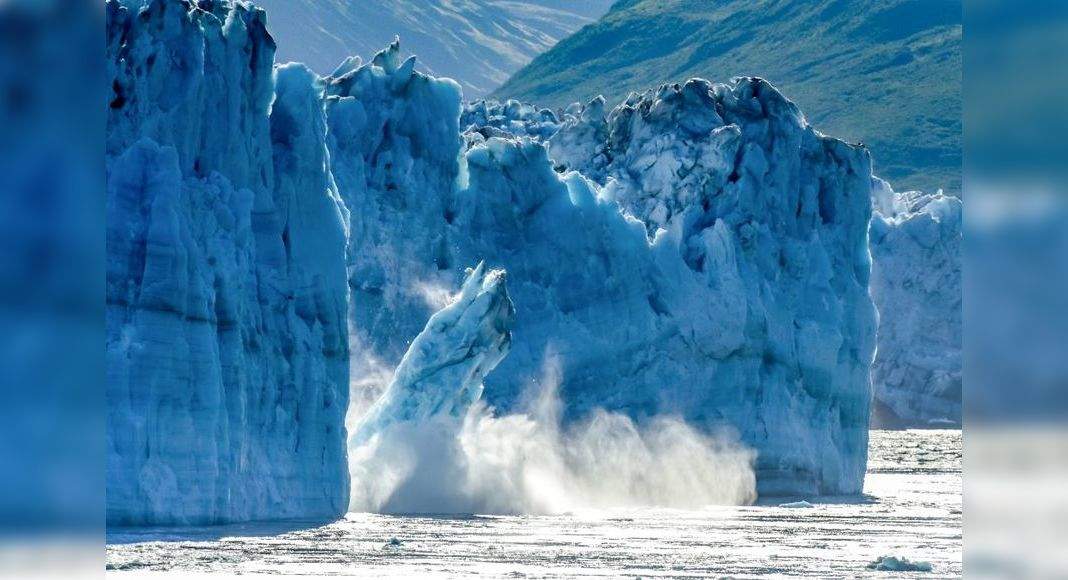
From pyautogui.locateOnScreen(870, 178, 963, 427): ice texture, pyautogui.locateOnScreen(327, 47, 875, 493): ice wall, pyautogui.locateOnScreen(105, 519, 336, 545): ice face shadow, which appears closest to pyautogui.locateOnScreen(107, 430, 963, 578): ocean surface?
pyautogui.locateOnScreen(105, 519, 336, 545): ice face shadow

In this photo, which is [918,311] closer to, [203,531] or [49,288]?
[203,531]

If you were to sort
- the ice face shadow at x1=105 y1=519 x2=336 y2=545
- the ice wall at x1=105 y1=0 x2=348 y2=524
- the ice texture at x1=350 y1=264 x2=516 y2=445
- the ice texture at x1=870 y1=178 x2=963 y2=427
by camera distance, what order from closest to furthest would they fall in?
the ice face shadow at x1=105 y1=519 x2=336 y2=545 < the ice wall at x1=105 y1=0 x2=348 y2=524 < the ice texture at x1=350 y1=264 x2=516 y2=445 < the ice texture at x1=870 y1=178 x2=963 y2=427

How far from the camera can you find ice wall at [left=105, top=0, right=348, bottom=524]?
27875 millimetres

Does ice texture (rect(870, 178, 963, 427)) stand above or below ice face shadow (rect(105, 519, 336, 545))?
above

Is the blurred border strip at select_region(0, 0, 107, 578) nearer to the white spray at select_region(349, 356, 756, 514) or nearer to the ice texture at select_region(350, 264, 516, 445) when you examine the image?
the ice texture at select_region(350, 264, 516, 445)

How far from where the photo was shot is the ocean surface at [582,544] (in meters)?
25.0

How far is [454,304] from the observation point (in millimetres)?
35156

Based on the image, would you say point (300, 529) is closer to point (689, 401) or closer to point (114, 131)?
point (114, 131)

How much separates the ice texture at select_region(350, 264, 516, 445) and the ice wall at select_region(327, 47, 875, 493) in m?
5.80

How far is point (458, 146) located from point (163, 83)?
579 inches

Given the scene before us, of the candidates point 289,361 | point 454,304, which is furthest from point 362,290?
point 289,361

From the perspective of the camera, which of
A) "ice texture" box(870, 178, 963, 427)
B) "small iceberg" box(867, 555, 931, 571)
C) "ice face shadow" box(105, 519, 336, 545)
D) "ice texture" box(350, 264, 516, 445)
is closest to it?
"small iceberg" box(867, 555, 931, 571)

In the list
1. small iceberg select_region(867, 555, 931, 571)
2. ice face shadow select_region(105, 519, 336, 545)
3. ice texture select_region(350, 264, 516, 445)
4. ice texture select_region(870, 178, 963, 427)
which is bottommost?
small iceberg select_region(867, 555, 931, 571)

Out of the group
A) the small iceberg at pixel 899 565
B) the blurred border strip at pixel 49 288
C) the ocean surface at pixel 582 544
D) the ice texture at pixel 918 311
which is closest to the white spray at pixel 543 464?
the ocean surface at pixel 582 544
